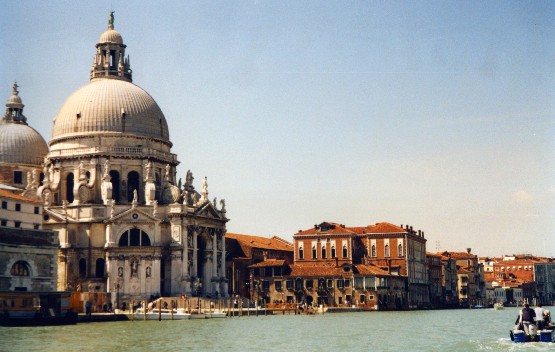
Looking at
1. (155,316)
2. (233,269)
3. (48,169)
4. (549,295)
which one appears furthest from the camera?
(549,295)

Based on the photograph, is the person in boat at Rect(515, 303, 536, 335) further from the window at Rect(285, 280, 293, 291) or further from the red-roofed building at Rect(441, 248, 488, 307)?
the red-roofed building at Rect(441, 248, 488, 307)

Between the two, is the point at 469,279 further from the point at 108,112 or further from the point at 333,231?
the point at 108,112

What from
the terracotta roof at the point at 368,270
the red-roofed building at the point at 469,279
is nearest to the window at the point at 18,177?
the terracotta roof at the point at 368,270

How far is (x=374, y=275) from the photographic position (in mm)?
80438

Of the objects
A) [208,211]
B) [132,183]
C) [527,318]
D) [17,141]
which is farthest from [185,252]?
[527,318]

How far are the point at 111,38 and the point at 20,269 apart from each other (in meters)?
32.6

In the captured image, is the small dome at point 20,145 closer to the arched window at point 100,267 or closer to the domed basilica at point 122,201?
the domed basilica at point 122,201

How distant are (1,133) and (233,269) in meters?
23.7

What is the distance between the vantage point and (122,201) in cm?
7494

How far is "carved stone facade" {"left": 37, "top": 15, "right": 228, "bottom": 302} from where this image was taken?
2803 inches

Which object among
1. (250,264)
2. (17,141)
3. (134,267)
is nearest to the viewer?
(134,267)

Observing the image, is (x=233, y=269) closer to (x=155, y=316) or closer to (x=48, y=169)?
(x=48, y=169)

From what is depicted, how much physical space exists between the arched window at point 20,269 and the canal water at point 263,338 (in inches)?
282

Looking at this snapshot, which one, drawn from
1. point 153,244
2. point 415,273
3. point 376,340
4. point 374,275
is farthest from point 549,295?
point 376,340
